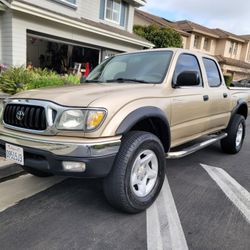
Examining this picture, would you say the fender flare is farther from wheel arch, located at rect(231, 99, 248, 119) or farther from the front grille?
the front grille

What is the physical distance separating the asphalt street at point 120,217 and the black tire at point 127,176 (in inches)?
6.1

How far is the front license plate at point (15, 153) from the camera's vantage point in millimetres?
2914

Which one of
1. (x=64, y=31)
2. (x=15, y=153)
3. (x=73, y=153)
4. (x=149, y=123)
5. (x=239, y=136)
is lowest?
(x=239, y=136)

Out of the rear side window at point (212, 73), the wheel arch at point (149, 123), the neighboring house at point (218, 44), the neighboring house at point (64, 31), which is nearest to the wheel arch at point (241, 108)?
the rear side window at point (212, 73)

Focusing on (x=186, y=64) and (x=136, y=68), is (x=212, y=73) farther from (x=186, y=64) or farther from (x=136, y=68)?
(x=136, y=68)

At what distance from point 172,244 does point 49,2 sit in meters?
11.0

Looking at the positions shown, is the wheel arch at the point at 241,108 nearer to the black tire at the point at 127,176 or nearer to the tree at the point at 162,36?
the black tire at the point at 127,176

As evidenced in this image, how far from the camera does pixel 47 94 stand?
3.03 m

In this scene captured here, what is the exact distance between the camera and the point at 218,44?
1367 inches

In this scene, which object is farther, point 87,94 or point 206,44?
point 206,44

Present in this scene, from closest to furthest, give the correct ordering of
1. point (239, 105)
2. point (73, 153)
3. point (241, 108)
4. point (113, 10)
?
point (73, 153)
point (239, 105)
point (241, 108)
point (113, 10)

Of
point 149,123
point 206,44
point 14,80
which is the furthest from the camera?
point 206,44

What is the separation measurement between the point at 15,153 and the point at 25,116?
0.40 m

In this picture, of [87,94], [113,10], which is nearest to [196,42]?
[113,10]
